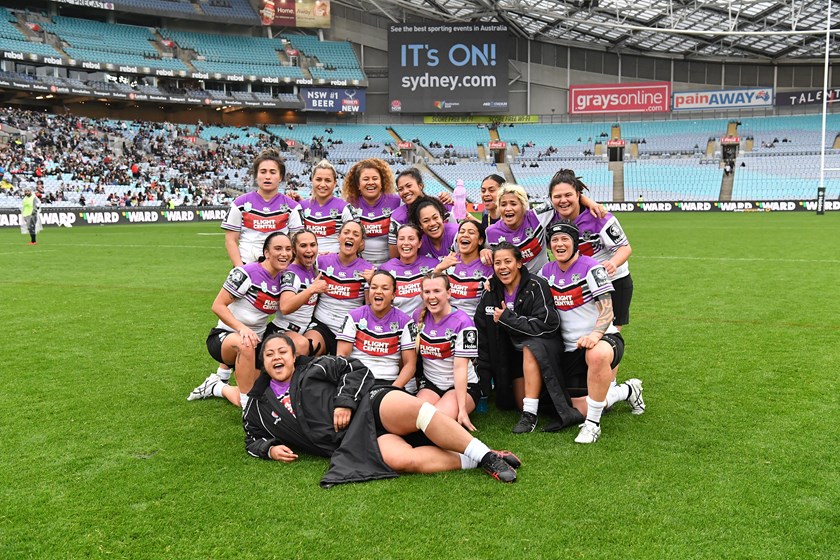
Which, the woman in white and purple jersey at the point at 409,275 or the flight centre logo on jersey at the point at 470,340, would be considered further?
the woman in white and purple jersey at the point at 409,275

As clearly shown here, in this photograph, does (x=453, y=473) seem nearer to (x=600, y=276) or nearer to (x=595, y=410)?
(x=595, y=410)

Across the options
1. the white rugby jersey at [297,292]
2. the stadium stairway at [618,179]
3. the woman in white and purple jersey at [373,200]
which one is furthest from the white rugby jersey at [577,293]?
the stadium stairway at [618,179]

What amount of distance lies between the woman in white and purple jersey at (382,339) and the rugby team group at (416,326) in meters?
0.01

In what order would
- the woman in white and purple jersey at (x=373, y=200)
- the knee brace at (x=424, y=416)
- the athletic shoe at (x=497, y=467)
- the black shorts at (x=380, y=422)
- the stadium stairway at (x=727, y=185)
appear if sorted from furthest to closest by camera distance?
the stadium stairway at (x=727, y=185) → the woman in white and purple jersey at (x=373, y=200) → the black shorts at (x=380, y=422) → the knee brace at (x=424, y=416) → the athletic shoe at (x=497, y=467)

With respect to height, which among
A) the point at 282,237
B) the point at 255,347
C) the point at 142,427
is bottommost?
the point at 142,427

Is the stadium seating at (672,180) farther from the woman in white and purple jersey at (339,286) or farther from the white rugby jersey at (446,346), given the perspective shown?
the white rugby jersey at (446,346)

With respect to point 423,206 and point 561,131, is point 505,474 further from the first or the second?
point 561,131

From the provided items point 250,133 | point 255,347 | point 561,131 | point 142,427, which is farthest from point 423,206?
point 561,131

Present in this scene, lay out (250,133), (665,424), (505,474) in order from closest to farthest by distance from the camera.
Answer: (505,474), (665,424), (250,133)

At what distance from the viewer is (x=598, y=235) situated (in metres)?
5.01

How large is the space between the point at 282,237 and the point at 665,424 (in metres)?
3.09

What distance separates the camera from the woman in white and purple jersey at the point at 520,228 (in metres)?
5.00

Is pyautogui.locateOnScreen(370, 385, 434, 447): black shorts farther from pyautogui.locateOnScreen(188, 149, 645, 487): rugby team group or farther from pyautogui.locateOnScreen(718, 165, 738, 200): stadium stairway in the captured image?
pyautogui.locateOnScreen(718, 165, 738, 200): stadium stairway

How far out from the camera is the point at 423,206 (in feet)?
17.3
